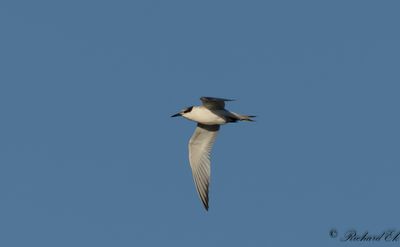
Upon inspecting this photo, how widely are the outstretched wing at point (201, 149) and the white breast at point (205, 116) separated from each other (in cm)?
125

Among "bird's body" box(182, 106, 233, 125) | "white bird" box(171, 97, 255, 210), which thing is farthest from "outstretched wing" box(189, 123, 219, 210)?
"bird's body" box(182, 106, 233, 125)

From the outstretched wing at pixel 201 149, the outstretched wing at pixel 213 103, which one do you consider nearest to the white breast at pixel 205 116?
the outstretched wing at pixel 213 103

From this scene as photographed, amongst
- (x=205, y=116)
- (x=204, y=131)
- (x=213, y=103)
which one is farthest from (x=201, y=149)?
(x=213, y=103)

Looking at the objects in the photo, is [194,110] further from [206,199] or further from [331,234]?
[331,234]

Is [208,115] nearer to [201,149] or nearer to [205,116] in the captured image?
[205,116]

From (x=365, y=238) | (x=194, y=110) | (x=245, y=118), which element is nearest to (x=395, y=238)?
(x=365, y=238)

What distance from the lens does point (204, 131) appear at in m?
21.9

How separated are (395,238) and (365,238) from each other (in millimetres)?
669

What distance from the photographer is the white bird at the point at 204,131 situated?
20141 millimetres

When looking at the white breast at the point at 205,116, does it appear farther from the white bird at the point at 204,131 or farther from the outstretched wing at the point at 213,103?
the outstretched wing at the point at 213,103

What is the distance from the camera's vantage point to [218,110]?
2027 centimetres

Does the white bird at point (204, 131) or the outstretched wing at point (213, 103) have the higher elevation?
the outstretched wing at point (213, 103)

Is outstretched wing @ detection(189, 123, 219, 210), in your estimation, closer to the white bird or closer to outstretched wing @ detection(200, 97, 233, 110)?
the white bird

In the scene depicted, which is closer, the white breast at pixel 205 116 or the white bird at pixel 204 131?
the white bird at pixel 204 131
